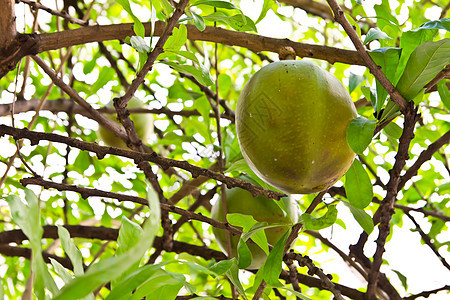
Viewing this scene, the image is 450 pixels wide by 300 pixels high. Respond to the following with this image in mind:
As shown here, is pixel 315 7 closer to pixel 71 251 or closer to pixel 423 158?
pixel 423 158

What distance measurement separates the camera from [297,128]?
2.47 feet

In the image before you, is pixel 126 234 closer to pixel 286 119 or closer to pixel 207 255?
pixel 286 119

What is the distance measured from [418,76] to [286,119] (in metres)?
0.20

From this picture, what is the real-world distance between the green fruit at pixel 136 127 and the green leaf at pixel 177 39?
844mm

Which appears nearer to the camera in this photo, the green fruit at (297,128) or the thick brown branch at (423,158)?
the green fruit at (297,128)

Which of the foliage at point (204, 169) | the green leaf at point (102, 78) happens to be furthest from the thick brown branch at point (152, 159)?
the green leaf at point (102, 78)

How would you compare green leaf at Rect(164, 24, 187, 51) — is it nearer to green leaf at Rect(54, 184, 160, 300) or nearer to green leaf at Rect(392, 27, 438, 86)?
green leaf at Rect(392, 27, 438, 86)

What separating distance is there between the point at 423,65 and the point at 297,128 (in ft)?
0.65

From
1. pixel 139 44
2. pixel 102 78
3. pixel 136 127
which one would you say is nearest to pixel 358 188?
pixel 139 44

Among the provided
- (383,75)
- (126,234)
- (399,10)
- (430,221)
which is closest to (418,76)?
(383,75)

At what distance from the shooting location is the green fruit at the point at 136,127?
1664 mm

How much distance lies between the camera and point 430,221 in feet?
5.04

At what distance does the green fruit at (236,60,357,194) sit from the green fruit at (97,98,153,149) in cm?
93

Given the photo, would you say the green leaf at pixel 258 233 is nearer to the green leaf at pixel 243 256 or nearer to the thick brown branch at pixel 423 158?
the green leaf at pixel 243 256
